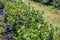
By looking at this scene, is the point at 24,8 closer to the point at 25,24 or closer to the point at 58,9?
the point at 25,24

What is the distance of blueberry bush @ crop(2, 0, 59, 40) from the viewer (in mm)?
9578

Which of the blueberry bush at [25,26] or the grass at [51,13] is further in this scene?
the grass at [51,13]

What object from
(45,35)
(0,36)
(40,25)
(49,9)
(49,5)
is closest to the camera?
(45,35)

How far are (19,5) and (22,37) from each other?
3579 millimetres

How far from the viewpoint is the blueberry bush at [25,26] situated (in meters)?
9.58

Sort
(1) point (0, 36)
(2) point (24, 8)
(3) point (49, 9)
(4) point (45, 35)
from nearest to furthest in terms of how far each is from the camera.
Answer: (4) point (45, 35) → (2) point (24, 8) → (1) point (0, 36) → (3) point (49, 9)

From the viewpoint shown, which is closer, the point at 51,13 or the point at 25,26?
the point at 25,26

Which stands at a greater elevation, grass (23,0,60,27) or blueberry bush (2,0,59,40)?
blueberry bush (2,0,59,40)

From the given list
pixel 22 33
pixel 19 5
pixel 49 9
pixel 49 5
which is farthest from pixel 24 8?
pixel 49 5

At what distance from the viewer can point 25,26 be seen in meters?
10.6

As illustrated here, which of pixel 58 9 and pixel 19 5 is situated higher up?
pixel 19 5

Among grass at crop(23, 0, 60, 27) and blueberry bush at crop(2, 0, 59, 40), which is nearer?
blueberry bush at crop(2, 0, 59, 40)

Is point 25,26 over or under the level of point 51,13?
over

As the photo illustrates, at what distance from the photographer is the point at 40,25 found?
1034 centimetres
